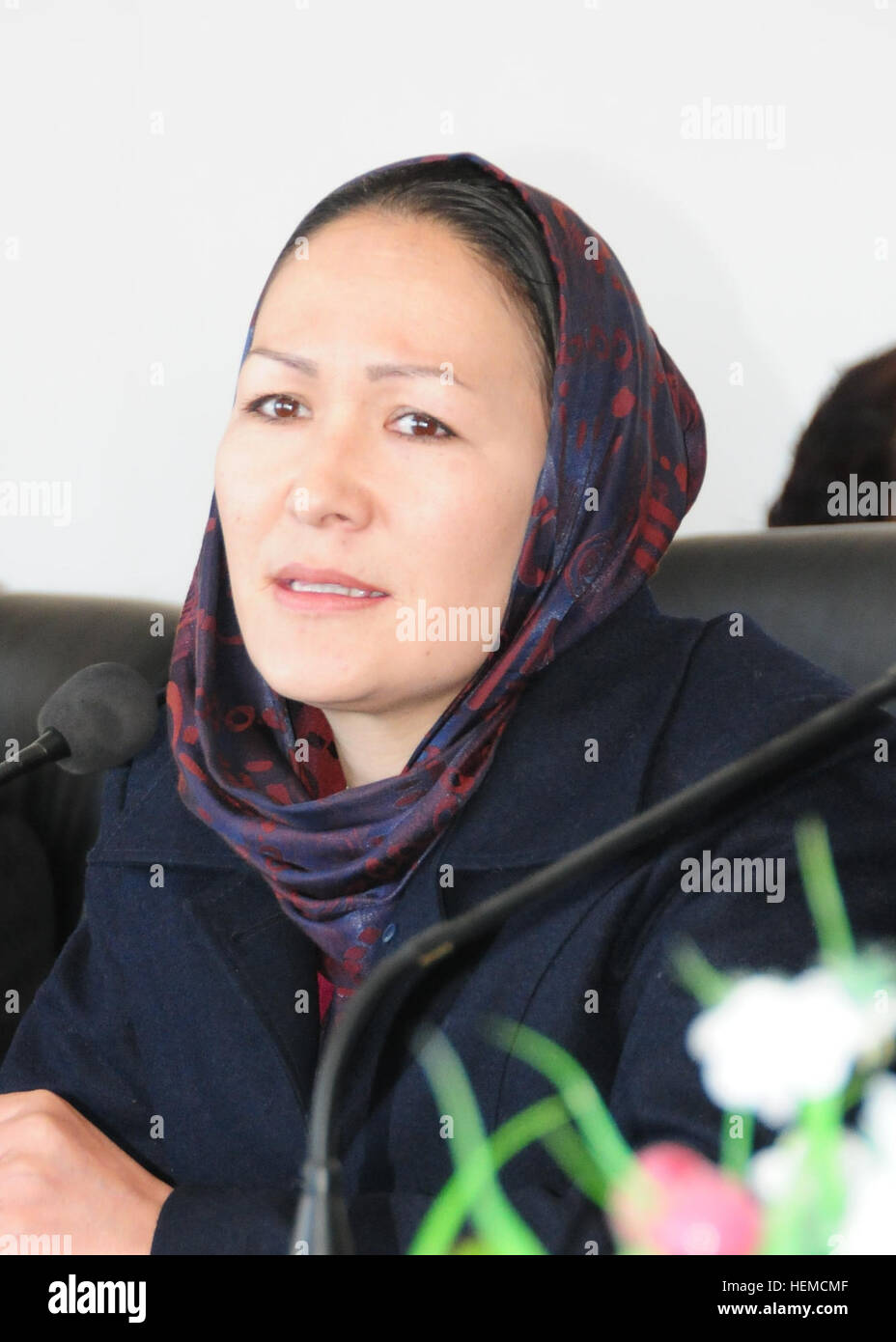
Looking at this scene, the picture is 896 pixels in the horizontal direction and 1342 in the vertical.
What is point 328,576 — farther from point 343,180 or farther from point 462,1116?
point 343,180

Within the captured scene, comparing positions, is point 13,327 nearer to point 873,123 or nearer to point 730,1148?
point 873,123

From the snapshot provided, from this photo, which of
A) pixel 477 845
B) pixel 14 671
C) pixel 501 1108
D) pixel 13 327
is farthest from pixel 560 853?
pixel 13 327

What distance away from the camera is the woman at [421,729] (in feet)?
3.01

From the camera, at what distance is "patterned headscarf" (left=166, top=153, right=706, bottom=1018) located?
998 mm

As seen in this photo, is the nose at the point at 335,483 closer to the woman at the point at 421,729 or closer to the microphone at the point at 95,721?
the woman at the point at 421,729

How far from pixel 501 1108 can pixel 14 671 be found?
0.87 meters

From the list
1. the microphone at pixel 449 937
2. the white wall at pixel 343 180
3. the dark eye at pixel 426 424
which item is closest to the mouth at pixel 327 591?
the dark eye at pixel 426 424

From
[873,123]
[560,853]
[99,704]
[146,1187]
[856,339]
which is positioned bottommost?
[146,1187]

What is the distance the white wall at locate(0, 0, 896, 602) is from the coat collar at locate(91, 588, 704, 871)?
0.73m

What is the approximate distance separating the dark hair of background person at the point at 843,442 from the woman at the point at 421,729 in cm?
62

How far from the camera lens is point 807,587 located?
48.5 inches

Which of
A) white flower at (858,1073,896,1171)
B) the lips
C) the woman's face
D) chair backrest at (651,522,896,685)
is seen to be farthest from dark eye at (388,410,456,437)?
white flower at (858,1073,896,1171)

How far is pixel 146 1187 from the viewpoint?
888mm

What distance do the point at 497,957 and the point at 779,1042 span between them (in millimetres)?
228
